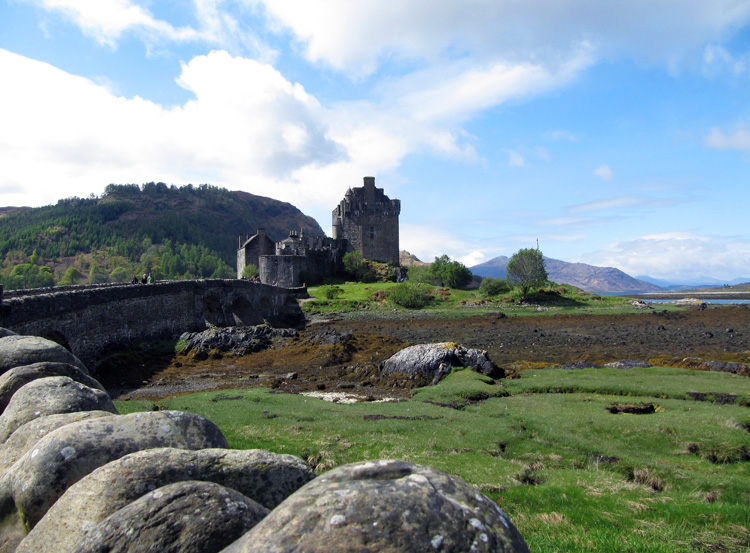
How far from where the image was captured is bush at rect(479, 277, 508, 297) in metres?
85.4

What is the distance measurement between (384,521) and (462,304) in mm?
75505

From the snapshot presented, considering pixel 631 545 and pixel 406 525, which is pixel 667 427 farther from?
pixel 406 525

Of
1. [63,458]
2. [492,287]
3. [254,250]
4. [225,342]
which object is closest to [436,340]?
[225,342]

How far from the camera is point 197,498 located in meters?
3.75

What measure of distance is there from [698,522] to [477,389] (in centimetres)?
1371

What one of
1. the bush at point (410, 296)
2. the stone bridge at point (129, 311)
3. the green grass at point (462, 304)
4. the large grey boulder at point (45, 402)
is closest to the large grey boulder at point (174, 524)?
the large grey boulder at point (45, 402)

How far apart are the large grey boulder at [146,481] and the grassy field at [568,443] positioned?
4.17m

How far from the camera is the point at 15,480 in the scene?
16.9ft

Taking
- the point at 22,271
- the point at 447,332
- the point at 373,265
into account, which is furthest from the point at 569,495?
the point at 22,271

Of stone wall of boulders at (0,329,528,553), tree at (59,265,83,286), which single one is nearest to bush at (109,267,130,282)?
tree at (59,265,83,286)

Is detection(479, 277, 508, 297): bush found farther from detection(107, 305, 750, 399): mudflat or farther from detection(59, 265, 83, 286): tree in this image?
detection(59, 265, 83, 286): tree

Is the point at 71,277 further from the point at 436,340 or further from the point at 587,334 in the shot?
the point at 587,334

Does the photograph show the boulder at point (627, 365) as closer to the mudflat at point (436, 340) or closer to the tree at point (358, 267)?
the mudflat at point (436, 340)

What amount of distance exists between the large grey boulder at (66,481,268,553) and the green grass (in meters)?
62.7
